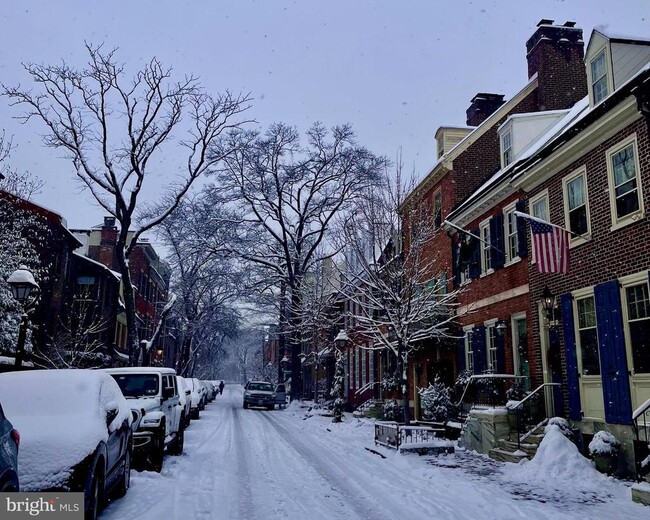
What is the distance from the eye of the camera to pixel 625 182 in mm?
11711

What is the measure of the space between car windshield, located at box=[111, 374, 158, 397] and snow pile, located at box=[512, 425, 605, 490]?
7628 mm

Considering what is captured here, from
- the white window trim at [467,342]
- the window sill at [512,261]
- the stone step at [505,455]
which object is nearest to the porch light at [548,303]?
the window sill at [512,261]

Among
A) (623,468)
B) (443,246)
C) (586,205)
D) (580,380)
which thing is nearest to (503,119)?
(443,246)

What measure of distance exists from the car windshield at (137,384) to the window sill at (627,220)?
10212 millimetres

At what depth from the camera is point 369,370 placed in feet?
108

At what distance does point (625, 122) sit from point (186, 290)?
3497 centimetres

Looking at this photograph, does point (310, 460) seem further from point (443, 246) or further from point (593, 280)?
point (443, 246)

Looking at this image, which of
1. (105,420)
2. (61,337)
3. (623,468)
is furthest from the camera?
(61,337)

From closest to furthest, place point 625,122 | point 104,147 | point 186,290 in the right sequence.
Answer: point 625,122 < point 104,147 < point 186,290

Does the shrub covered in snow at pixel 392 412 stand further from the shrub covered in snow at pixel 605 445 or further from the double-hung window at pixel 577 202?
the shrub covered in snow at pixel 605 445

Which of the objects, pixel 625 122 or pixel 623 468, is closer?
pixel 623 468

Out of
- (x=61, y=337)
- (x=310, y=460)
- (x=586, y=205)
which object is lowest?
(x=310, y=460)

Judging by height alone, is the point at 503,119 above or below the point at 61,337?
above

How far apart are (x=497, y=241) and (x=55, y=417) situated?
45.5ft
